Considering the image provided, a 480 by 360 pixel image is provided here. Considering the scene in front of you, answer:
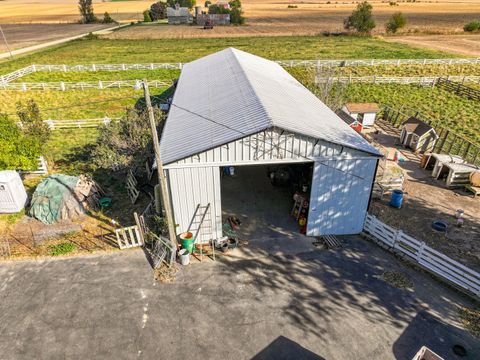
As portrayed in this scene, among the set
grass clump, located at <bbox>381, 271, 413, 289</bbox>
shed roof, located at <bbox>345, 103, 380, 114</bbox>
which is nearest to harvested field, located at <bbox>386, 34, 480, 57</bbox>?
shed roof, located at <bbox>345, 103, 380, 114</bbox>

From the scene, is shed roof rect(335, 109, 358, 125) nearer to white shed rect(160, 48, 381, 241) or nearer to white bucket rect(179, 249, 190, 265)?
white shed rect(160, 48, 381, 241)

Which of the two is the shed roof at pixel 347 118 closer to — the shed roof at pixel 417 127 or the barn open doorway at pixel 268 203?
the shed roof at pixel 417 127

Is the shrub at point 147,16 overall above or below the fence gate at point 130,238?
above

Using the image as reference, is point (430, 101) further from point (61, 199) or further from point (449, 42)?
point (449, 42)

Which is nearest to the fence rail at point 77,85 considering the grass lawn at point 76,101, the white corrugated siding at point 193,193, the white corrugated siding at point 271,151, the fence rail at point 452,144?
the grass lawn at point 76,101

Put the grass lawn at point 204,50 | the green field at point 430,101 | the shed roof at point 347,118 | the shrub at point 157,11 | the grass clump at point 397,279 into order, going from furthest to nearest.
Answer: the shrub at point 157,11, the grass lawn at point 204,50, the green field at point 430,101, the shed roof at point 347,118, the grass clump at point 397,279

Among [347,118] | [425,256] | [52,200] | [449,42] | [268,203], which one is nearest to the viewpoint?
[425,256]

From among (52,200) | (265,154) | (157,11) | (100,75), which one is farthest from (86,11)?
(265,154)
